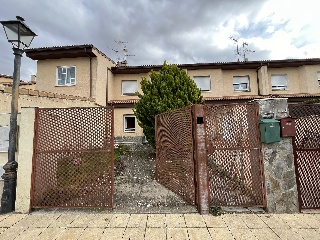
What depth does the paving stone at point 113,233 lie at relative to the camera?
3547 mm

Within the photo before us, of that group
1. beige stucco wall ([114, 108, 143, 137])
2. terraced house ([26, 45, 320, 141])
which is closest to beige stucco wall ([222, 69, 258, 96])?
terraced house ([26, 45, 320, 141])

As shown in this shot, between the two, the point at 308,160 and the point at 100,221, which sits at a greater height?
the point at 308,160

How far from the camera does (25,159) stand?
4.74m

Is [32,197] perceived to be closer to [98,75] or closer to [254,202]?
[254,202]

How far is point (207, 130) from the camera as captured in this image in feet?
15.3

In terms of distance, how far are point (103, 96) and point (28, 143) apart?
36.5 feet

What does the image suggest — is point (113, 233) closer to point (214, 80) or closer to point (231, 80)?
point (214, 80)

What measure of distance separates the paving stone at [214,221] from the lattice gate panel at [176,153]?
644 millimetres

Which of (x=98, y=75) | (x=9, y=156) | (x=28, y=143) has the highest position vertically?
(x=98, y=75)

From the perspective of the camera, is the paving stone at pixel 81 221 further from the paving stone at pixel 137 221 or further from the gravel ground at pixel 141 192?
the paving stone at pixel 137 221

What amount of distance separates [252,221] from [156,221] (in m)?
2.01

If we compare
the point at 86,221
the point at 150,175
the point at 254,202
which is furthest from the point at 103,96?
the point at 254,202

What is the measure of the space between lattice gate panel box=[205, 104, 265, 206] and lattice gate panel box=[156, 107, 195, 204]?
1.68ft

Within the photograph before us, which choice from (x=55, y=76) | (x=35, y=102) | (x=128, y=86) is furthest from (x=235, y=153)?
(x=55, y=76)
